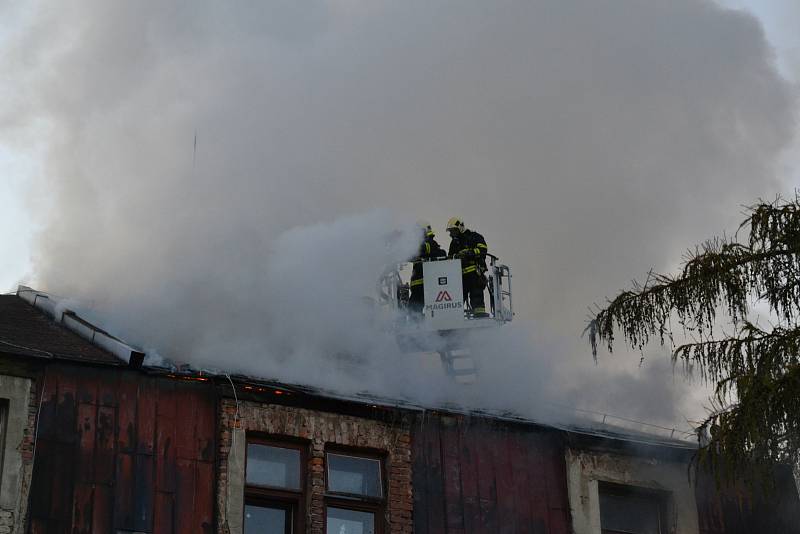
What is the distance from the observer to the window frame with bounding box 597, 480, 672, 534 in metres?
16.2

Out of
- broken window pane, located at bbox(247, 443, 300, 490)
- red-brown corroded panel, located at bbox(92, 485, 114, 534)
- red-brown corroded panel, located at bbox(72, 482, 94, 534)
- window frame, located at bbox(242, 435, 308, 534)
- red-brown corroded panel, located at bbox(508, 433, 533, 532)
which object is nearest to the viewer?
red-brown corroded panel, located at bbox(72, 482, 94, 534)

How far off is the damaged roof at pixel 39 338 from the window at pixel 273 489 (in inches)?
69.5

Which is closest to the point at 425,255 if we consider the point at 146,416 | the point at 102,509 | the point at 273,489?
the point at 273,489

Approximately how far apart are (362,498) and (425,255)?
22.5 ft

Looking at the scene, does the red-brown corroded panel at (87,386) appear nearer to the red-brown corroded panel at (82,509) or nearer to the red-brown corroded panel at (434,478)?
the red-brown corroded panel at (82,509)

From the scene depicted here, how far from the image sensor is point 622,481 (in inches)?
639

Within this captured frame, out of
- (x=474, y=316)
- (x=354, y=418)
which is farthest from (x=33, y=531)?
(x=474, y=316)

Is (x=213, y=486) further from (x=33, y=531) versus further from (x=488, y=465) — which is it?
(x=488, y=465)

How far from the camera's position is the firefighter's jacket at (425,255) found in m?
20.9

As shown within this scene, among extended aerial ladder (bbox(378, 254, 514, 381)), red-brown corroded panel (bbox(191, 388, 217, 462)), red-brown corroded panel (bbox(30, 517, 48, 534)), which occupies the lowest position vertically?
red-brown corroded panel (bbox(30, 517, 48, 534))

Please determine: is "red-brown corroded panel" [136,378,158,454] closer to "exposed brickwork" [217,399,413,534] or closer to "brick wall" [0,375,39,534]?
"exposed brickwork" [217,399,413,534]

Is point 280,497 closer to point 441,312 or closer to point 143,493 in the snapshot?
point 143,493

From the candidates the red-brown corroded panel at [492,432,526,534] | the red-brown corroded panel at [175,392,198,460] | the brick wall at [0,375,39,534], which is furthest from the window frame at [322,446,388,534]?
the brick wall at [0,375,39,534]

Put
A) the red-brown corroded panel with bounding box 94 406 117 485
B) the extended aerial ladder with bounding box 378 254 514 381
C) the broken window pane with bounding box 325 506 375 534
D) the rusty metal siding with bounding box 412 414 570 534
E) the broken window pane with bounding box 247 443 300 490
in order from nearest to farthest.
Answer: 1. the red-brown corroded panel with bounding box 94 406 117 485
2. the broken window pane with bounding box 247 443 300 490
3. the broken window pane with bounding box 325 506 375 534
4. the rusty metal siding with bounding box 412 414 570 534
5. the extended aerial ladder with bounding box 378 254 514 381
